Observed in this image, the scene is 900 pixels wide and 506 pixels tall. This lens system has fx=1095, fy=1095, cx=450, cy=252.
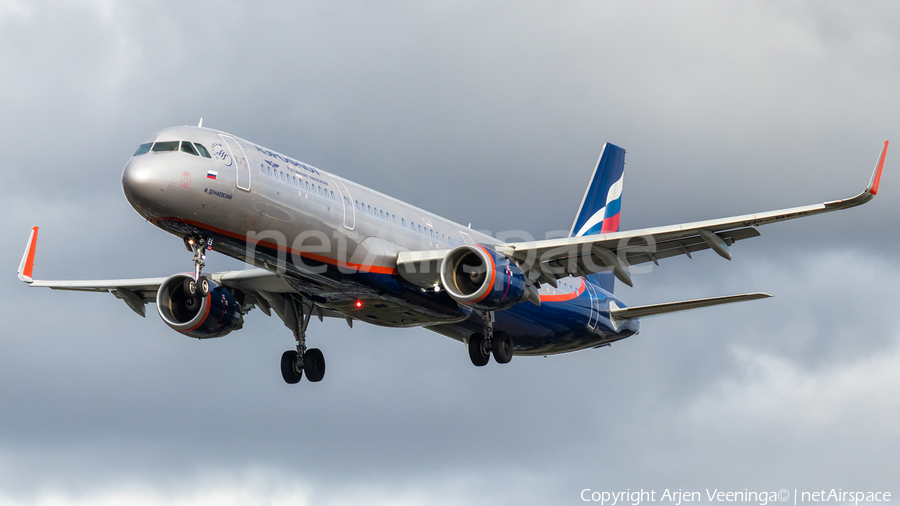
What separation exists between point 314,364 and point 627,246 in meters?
12.2

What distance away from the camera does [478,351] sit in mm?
38281

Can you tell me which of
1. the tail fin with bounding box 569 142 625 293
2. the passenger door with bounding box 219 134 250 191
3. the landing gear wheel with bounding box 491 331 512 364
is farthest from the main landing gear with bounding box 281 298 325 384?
the tail fin with bounding box 569 142 625 293

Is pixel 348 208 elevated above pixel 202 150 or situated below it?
below

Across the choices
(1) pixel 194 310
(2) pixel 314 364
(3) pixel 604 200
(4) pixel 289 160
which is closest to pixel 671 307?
(3) pixel 604 200

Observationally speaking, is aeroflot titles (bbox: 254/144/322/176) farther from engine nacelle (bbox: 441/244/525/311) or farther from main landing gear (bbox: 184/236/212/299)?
engine nacelle (bbox: 441/244/525/311)

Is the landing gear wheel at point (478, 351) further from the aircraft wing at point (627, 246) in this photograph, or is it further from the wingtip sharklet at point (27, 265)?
the wingtip sharklet at point (27, 265)

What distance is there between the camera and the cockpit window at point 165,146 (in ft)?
98.2

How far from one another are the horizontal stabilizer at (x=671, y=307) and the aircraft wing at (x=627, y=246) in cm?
290

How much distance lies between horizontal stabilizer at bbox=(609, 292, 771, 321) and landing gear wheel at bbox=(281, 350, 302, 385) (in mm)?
12848

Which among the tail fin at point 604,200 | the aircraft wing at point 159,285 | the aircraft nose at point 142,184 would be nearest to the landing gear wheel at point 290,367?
the aircraft wing at point 159,285

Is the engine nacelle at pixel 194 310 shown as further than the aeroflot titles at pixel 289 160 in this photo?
Yes

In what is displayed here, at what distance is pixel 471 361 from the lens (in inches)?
1521

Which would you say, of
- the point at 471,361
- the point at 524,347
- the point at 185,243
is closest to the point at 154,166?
the point at 185,243

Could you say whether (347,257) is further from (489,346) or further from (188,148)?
(489,346)
